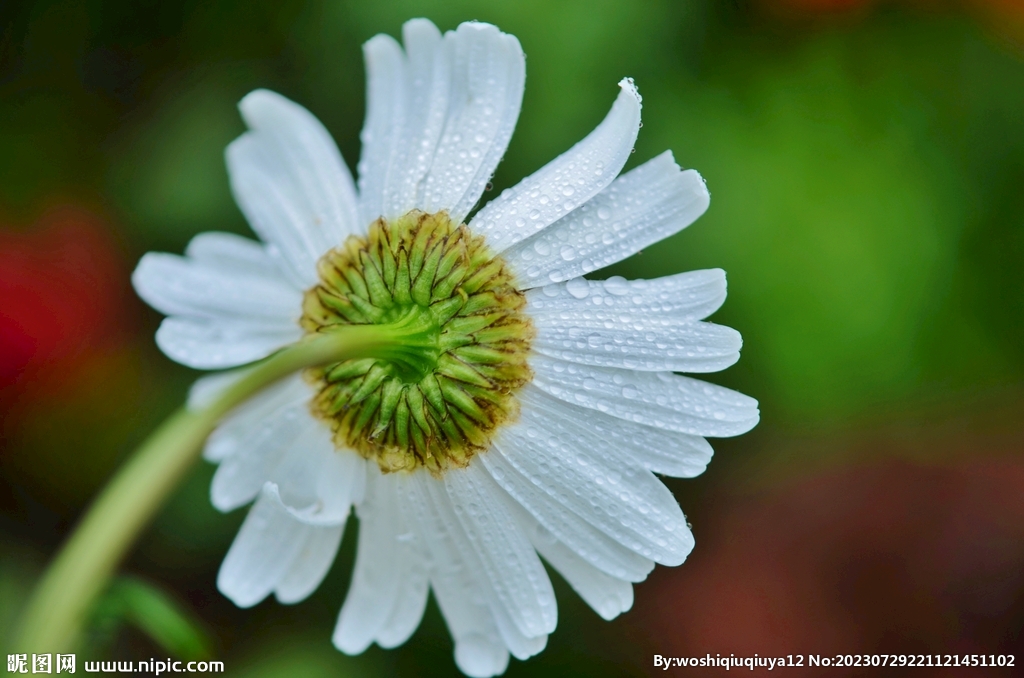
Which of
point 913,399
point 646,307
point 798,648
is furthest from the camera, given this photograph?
point 913,399

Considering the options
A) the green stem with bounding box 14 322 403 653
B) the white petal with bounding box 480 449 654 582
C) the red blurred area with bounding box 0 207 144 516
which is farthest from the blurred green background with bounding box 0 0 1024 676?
the green stem with bounding box 14 322 403 653

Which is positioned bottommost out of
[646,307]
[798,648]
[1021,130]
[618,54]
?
[798,648]

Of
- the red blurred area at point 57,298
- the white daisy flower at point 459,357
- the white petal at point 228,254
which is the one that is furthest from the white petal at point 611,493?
the red blurred area at point 57,298

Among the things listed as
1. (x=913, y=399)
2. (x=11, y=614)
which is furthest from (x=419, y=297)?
(x=913, y=399)

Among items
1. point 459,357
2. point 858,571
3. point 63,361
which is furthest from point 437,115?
point 858,571

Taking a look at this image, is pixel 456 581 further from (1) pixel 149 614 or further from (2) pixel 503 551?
(1) pixel 149 614

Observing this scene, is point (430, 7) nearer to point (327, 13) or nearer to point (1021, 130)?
point (327, 13)

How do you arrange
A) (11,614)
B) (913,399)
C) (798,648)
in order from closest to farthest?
(11,614) → (798,648) → (913,399)
